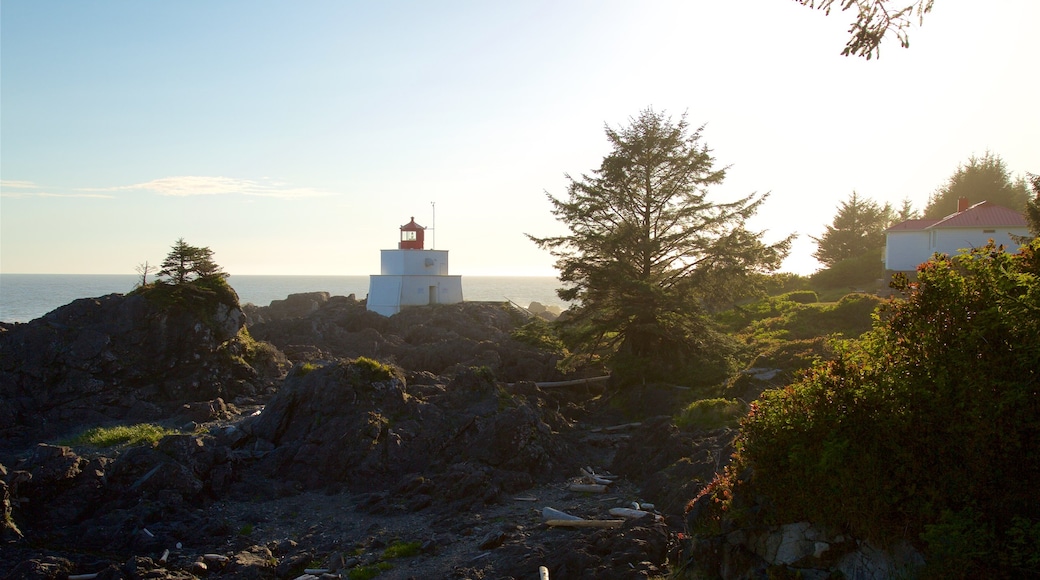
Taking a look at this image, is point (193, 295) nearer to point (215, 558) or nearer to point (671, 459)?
point (215, 558)

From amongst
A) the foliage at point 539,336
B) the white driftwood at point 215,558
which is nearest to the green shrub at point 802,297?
the foliage at point 539,336

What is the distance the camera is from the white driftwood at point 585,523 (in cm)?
1231

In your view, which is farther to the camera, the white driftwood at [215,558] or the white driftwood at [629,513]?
the white driftwood at [629,513]

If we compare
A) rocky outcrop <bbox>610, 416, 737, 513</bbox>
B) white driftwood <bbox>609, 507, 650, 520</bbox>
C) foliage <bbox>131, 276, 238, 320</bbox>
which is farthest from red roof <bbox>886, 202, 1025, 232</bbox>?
foliage <bbox>131, 276, 238, 320</bbox>

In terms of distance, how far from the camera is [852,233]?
53.7m

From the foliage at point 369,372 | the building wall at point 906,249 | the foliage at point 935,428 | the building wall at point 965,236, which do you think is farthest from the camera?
the building wall at point 906,249

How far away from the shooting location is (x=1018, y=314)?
257 inches

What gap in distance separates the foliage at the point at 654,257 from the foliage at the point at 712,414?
5.05 m

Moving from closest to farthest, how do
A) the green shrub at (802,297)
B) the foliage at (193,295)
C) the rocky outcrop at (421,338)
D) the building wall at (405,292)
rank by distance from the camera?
the foliage at (193,295)
the rocky outcrop at (421,338)
the green shrub at (802,297)
the building wall at (405,292)

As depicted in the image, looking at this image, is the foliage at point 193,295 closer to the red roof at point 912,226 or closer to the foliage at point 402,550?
the foliage at point 402,550

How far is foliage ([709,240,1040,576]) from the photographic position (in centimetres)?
635

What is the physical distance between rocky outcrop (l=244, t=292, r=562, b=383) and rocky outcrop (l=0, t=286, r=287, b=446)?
4411 mm

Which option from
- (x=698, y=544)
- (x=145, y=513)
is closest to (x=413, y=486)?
(x=145, y=513)

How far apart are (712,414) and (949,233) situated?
27262 mm
